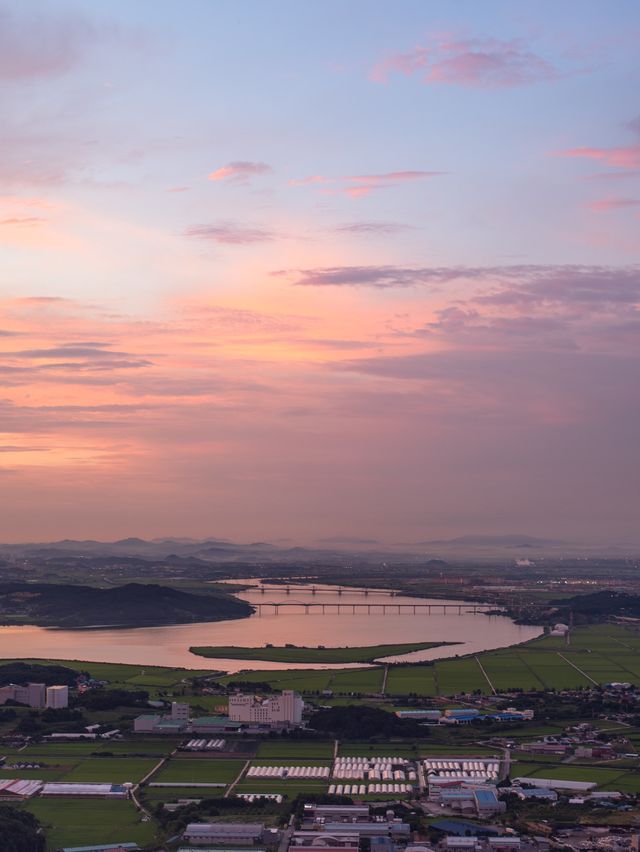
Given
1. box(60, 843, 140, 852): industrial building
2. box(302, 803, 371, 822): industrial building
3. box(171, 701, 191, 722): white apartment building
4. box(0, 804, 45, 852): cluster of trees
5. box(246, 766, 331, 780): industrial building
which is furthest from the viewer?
box(171, 701, 191, 722): white apartment building

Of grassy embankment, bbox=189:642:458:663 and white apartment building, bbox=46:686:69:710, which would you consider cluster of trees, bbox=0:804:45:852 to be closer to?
white apartment building, bbox=46:686:69:710

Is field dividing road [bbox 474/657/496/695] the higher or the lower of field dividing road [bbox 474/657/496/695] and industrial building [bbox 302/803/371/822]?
the lower

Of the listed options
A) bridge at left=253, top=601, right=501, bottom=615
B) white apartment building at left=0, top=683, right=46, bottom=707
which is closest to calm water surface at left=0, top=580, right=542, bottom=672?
bridge at left=253, top=601, right=501, bottom=615

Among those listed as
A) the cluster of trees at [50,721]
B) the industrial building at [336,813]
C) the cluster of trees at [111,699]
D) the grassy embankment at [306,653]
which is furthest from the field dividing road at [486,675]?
the industrial building at [336,813]

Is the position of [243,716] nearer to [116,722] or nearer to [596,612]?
[116,722]

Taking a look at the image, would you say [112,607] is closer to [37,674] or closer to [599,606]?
[599,606]

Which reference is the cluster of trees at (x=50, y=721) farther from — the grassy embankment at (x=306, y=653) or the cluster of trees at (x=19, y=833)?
the grassy embankment at (x=306, y=653)

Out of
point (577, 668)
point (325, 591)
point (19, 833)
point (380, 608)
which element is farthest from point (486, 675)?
point (325, 591)
